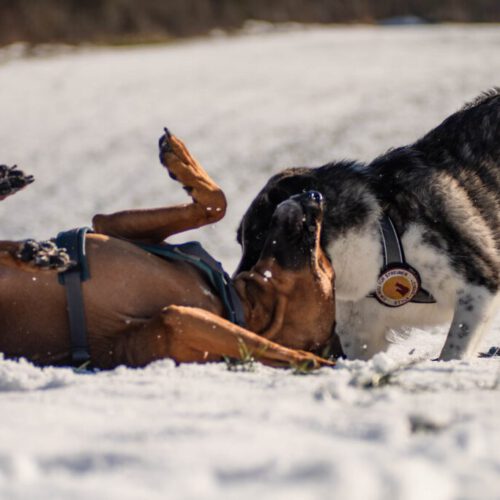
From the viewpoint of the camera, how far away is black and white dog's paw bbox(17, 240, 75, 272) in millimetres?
3398

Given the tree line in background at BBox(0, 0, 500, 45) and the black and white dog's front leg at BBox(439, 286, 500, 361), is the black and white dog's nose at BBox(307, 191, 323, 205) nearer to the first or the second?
the black and white dog's front leg at BBox(439, 286, 500, 361)

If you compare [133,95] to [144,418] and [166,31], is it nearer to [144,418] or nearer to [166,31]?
[166,31]

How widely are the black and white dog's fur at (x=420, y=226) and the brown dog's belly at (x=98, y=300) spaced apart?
0.71 m

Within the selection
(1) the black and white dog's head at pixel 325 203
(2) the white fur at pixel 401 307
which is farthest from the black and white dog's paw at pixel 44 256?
(2) the white fur at pixel 401 307

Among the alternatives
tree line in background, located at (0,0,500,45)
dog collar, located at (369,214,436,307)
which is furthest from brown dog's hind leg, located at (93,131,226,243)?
tree line in background, located at (0,0,500,45)

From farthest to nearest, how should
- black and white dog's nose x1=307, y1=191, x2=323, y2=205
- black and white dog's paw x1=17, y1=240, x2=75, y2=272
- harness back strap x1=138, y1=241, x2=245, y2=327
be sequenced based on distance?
black and white dog's nose x1=307, y1=191, x2=323, y2=205
harness back strap x1=138, y1=241, x2=245, y2=327
black and white dog's paw x1=17, y1=240, x2=75, y2=272

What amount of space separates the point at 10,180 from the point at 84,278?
46 cm

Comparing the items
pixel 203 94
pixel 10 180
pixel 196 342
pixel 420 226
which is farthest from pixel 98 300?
pixel 203 94

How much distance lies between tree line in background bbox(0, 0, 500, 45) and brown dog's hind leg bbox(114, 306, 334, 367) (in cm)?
1406

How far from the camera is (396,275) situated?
4.43 m

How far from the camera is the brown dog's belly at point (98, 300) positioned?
141 inches

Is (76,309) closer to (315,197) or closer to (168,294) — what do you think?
(168,294)

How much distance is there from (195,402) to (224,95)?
9587 mm

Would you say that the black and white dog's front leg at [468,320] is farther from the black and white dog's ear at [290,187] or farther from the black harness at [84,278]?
the black harness at [84,278]
